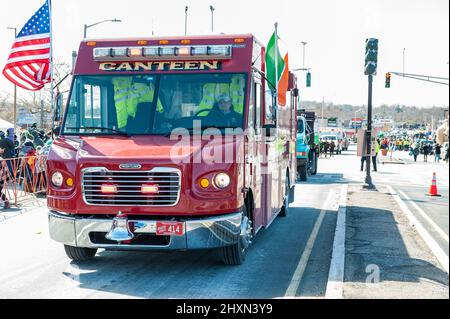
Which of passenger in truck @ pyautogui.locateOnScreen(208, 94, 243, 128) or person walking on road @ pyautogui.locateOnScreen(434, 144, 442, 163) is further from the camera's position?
person walking on road @ pyautogui.locateOnScreen(434, 144, 442, 163)

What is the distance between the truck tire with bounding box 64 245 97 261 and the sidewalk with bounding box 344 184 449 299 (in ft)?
11.5

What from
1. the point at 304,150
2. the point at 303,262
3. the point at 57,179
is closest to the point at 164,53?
the point at 57,179

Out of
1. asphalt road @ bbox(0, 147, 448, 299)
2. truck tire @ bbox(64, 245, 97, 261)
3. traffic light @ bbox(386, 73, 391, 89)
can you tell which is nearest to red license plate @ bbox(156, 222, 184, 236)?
asphalt road @ bbox(0, 147, 448, 299)

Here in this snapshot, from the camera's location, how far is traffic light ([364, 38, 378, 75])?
57.5ft

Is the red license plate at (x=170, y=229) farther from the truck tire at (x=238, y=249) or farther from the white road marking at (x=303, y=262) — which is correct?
the white road marking at (x=303, y=262)

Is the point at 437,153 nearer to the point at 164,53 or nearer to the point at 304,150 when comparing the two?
the point at 304,150

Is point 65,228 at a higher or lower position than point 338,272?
higher

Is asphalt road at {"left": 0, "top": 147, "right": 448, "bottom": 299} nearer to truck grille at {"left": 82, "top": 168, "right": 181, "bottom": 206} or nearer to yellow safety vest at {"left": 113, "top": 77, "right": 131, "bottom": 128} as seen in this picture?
truck grille at {"left": 82, "top": 168, "right": 181, "bottom": 206}

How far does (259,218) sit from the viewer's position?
28.8ft

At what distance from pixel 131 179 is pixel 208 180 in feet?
2.97

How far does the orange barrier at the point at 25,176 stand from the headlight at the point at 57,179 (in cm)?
805

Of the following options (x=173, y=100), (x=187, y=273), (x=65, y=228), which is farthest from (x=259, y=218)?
(x=65, y=228)

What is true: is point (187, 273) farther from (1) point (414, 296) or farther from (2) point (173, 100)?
(1) point (414, 296)

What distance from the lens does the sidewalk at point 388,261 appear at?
642 cm
